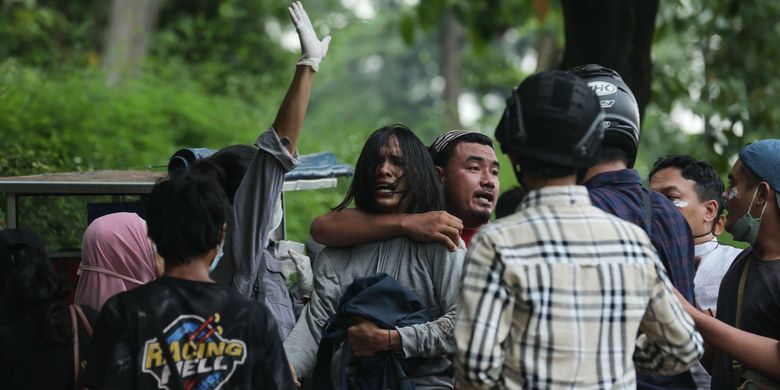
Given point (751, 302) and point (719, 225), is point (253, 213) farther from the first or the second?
point (719, 225)

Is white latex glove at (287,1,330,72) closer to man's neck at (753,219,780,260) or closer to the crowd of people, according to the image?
the crowd of people

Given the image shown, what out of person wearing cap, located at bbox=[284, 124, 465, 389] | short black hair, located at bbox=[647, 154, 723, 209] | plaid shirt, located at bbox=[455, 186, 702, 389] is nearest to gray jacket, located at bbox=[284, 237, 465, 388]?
person wearing cap, located at bbox=[284, 124, 465, 389]

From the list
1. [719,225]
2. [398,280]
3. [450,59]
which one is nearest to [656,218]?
[398,280]

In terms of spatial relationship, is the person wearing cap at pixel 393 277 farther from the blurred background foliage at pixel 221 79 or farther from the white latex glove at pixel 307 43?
the blurred background foliage at pixel 221 79

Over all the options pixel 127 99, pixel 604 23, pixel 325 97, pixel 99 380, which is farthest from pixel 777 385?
pixel 325 97

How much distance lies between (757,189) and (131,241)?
2515 millimetres

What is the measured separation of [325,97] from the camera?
3303 cm

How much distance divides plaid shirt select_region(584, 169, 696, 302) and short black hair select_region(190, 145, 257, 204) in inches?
53.9

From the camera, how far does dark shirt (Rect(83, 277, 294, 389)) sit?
3166 millimetres

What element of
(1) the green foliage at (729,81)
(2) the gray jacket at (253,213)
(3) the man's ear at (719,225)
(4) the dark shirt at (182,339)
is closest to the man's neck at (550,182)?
(4) the dark shirt at (182,339)

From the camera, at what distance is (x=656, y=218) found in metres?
3.67

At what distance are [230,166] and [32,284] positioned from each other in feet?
3.00

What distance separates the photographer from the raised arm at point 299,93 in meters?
3.85

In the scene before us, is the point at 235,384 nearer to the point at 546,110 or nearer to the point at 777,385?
the point at 546,110
